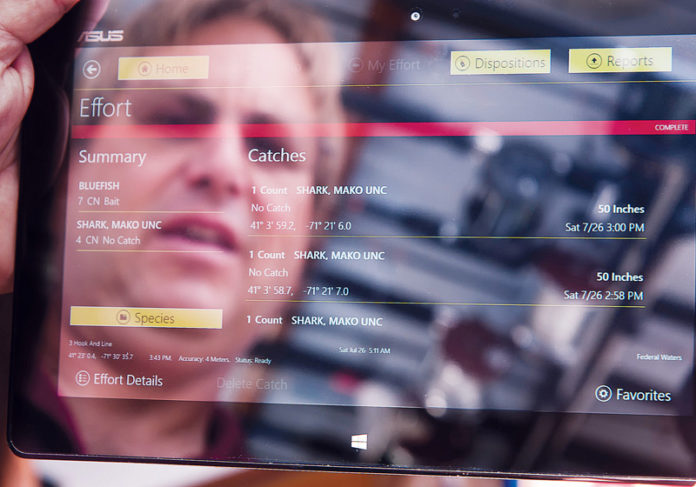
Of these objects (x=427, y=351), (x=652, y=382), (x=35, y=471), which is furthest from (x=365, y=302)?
(x=35, y=471)

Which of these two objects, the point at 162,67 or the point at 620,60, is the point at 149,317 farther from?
the point at 620,60

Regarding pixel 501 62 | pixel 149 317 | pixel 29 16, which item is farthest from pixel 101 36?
pixel 501 62

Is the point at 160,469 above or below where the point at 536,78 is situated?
below

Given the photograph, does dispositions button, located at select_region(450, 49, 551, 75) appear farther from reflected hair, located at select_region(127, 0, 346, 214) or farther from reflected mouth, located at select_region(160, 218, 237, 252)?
reflected mouth, located at select_region(160, 218, 237, 252)

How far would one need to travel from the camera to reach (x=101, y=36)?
0.64 m

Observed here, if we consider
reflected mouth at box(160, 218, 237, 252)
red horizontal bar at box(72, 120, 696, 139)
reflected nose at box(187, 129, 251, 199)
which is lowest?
A: reflected mouth at box(160, 218, 237, 252)

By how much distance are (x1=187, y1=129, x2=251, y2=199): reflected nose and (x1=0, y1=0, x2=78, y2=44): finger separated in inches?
8.4

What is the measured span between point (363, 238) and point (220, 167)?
0.17 m

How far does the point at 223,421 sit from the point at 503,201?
0.37 metres

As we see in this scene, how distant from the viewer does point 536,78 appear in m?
0.60

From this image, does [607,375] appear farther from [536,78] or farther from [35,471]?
[35,471]

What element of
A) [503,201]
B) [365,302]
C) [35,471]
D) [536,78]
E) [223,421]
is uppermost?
[536,78]

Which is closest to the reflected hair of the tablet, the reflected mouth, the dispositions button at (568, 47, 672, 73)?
the tablet

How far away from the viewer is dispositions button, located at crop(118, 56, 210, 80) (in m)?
0.63
